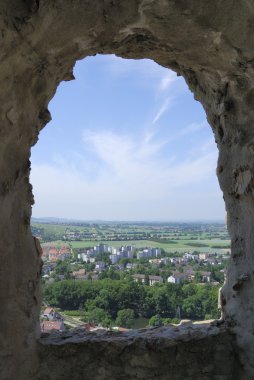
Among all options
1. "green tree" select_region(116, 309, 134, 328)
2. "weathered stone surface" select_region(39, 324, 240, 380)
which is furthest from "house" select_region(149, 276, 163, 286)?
"weathered stone surface" select_region(39, 324, 240, 380)

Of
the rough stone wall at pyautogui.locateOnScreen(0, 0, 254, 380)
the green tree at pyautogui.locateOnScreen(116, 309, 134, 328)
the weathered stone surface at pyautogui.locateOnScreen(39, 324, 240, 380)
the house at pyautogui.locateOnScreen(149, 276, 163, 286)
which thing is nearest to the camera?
the rough stone wall at pyautogui.locateOnScreen(0, 0, 254, 380)

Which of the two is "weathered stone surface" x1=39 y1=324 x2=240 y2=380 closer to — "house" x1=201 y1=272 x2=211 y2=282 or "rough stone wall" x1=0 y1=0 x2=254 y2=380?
"rough stone wall" x1=0 y1=0 x2=254 y2=380

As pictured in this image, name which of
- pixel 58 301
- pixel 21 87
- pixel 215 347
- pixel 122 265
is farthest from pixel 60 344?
pixel 122 265

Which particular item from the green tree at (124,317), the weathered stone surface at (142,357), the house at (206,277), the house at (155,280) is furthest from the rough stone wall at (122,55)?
the house at (206,277)

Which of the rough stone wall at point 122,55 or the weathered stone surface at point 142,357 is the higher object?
the rough stone wall at point 122,55

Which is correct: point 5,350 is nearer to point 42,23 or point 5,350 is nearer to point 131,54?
point 42,23

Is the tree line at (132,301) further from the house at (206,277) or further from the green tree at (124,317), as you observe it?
the house at (206,277)

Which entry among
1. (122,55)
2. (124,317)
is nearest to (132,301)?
(124,317)

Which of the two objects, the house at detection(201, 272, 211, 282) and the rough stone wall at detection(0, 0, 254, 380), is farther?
the house at detection(201, 272, 211, 282)
